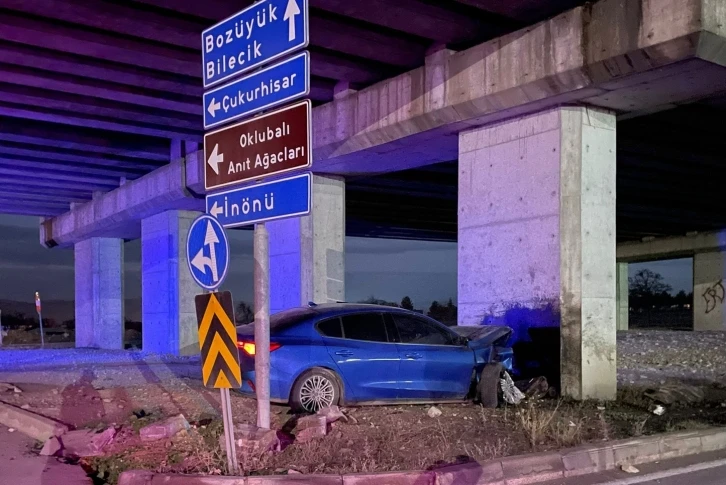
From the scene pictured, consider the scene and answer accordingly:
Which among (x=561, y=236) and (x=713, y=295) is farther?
(x=713, y=295)

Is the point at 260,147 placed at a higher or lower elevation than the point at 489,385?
higher

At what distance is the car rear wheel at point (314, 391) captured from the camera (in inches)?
348

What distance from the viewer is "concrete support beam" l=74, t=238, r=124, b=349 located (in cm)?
2792

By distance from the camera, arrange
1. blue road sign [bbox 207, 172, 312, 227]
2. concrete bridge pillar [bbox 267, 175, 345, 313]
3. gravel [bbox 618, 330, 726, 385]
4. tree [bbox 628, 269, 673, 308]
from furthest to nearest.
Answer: tree [bbox 628, 269, 673, 308] < concrete bridge pillar [bbox 267, 175, 345, 313] < gravel [bbox 618, 330, 726, 385] < blue road sign [bbox 207, 172, 312, 227]

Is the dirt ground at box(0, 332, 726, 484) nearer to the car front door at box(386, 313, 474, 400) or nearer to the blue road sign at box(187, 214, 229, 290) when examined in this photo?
the car front door at box(386, 313, 474, 400)

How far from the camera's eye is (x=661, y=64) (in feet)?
28.7

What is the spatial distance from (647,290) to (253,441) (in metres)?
87.2

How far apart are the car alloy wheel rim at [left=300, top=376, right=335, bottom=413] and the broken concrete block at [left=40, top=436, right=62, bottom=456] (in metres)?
2.81

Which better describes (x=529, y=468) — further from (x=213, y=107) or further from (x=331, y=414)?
(x=213, y=107)

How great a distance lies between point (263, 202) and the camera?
22.0ft

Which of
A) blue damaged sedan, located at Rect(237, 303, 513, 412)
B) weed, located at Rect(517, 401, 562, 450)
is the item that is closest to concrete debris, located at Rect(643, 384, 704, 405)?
blue damaged sedan, located at Rect(237, 303, 513, 412)

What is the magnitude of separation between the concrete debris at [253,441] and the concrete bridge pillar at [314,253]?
8.90m

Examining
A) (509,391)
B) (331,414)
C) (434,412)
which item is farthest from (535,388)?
(331,414)

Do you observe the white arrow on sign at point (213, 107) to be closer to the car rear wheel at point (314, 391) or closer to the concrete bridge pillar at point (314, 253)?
the car rear wheel at point (314, 391)
